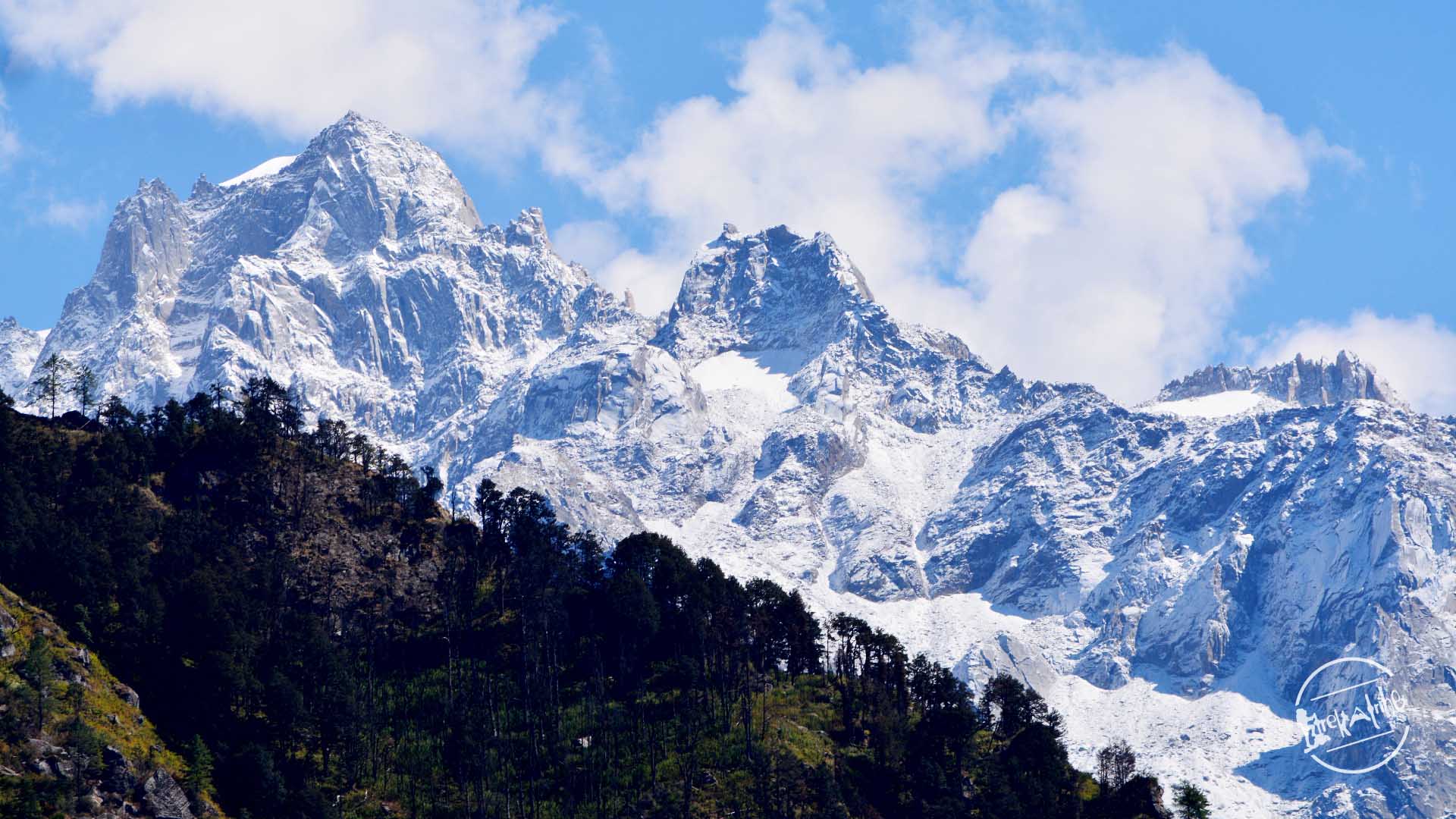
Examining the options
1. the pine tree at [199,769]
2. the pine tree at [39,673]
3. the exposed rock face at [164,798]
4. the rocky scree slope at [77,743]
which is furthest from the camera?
the pine tree at [199,769]

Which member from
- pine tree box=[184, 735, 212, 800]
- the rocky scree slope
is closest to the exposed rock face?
the rocky scree slope

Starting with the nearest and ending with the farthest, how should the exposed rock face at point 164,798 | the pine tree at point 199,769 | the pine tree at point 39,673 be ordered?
the pine tree at point 39,673, the exposed rock face at point 164,798, the pine tree at point 199,769

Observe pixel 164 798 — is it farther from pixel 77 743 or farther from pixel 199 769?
pixel 77 743

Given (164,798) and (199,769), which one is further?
(199,769)

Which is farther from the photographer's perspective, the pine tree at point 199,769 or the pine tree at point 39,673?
the pine tree at point 199,769

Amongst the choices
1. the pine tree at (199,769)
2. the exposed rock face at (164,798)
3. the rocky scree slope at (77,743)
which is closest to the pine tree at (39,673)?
the rocky scree slope at (77,743)

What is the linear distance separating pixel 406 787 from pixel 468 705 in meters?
19.6

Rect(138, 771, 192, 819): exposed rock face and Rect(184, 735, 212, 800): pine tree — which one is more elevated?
Rect(184, 735, 212, 800): pine tree

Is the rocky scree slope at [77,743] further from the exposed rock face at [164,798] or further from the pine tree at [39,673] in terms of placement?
the pine tree at [39,673]

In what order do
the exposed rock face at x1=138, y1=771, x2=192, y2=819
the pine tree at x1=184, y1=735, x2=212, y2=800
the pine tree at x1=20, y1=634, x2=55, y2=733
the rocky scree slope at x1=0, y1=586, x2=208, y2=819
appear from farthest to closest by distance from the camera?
1. the pine tree at x1=184, y1=735, x2=212, y2=800
2. the exposed rock face at x1=138, y1=771, x2=192, y2=819
3. the pine tree at x1=20, y1=634, x2=55, y2=733
4. the rocky scree slope at x1=0, y1=586, x2=208, y2=819

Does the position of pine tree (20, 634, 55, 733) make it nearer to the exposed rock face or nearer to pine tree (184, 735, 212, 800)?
the exposed rock face

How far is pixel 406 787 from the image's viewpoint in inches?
6969

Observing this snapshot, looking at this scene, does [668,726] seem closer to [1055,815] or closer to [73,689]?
[1055,815]

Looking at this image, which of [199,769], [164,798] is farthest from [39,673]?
[199,769]
